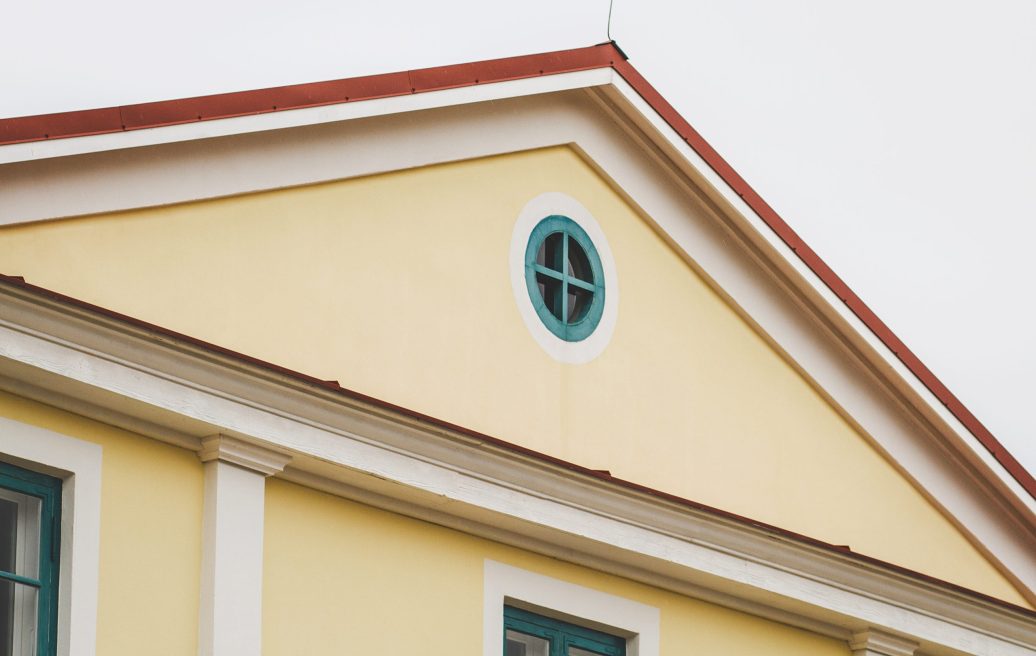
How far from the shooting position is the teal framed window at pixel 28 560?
37.7 ft

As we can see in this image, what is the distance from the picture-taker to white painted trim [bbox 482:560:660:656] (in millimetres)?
13453

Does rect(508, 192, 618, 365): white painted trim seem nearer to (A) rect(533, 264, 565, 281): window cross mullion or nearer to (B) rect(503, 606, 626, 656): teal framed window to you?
(A) rect(533, 264, 565, 281): window cross mullion

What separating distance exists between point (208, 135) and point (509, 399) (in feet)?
8.81

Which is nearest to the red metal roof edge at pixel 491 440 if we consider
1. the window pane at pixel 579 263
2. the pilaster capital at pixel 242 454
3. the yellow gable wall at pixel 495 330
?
the yellow gable wall at pixel 495 330

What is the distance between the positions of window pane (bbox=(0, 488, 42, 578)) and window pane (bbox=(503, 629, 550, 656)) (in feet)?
10.7

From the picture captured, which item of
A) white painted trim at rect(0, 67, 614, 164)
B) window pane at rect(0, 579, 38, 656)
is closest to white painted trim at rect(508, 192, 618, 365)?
white painted trim at rect(0, 67, 614, 164)

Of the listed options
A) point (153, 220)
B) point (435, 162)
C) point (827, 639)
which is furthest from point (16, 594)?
point (827, 639)

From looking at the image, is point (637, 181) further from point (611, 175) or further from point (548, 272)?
point (548, 272)

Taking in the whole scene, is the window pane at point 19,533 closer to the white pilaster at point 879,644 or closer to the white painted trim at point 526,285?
the white painted trim at point 526,285

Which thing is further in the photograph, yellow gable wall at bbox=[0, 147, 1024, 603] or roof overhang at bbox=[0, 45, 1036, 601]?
yellow gable wall at bbox=[0, 147, 1024, 603]

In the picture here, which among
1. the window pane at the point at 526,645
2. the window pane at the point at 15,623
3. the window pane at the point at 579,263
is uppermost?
the window pane at the point at 579,263

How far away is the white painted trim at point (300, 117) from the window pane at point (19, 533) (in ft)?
5.78

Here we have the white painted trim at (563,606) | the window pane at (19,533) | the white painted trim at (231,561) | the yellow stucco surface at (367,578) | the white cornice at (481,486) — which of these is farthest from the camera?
the white painted trim at (563,606)

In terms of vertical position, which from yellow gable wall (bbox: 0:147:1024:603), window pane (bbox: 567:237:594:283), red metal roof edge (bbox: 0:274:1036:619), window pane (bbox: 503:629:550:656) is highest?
window pane (bbox: 567:237:594:283)
